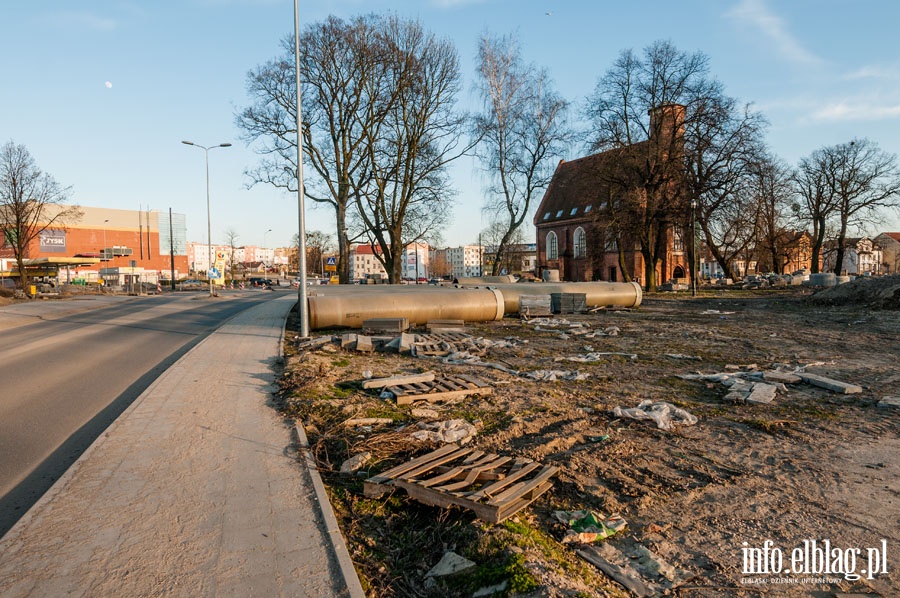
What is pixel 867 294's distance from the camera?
21.8 m

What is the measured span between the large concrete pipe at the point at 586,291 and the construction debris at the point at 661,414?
12612 mm

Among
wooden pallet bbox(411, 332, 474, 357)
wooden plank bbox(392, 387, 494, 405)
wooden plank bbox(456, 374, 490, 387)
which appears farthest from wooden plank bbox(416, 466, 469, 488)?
wooden pallet bbox(411, 332, 474, 357)

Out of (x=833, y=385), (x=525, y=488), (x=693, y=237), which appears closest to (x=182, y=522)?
(x=525, y=488)

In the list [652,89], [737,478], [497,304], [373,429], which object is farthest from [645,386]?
[652,89]

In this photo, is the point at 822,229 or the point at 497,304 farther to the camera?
the point at 822,229

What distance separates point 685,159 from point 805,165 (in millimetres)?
24280

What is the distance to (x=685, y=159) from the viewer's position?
3089 centimetres

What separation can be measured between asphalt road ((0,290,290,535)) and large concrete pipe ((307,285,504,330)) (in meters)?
3.49

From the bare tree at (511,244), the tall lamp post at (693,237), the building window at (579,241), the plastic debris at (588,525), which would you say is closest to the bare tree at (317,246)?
the bare tree at (511,244)

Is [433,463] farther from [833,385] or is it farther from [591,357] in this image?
[591,357]

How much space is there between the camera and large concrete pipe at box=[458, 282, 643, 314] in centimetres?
1958

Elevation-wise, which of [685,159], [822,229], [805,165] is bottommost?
[822,229]

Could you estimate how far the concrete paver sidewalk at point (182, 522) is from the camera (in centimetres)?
307

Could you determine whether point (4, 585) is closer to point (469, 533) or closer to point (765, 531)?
point (469, 533)
